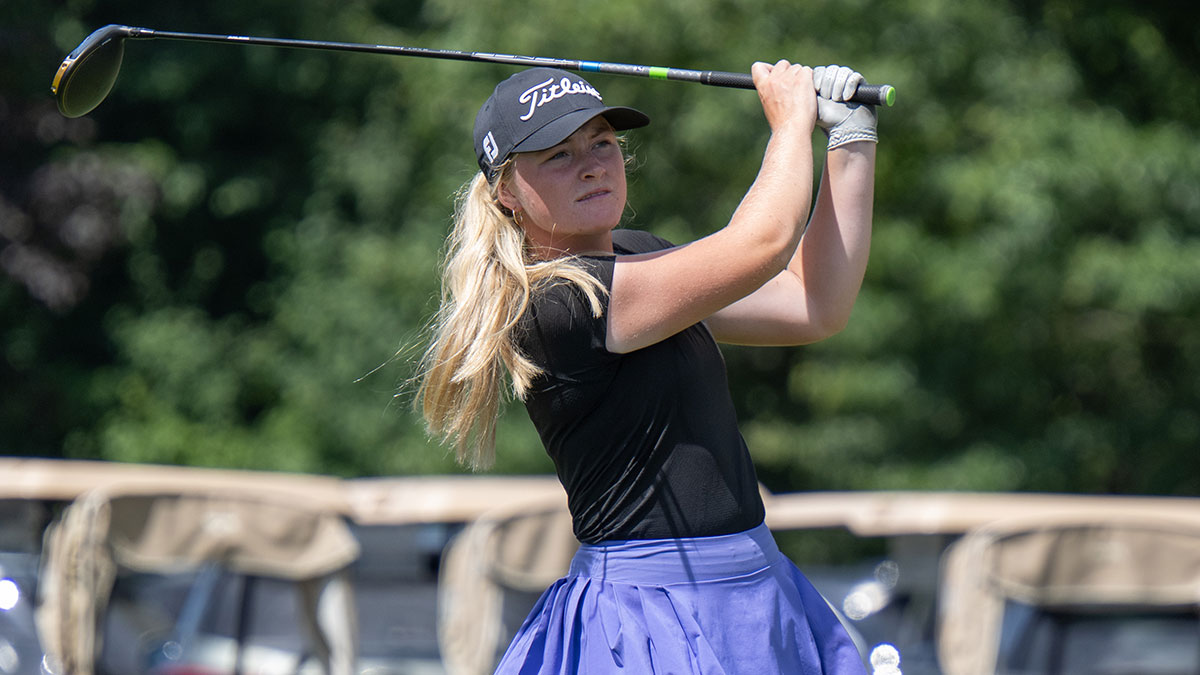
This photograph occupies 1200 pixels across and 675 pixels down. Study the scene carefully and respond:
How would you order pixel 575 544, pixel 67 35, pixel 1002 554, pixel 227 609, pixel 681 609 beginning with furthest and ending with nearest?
pixel 67 35
pixel 227 609
pixel 575 544
pixel 1002 554
pixel 681 609

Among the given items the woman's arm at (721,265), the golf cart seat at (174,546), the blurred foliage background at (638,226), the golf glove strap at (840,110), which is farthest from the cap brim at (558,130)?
the blurred foliage background at (638,226)

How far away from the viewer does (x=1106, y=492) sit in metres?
10.3

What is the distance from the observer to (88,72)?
268 centimetres

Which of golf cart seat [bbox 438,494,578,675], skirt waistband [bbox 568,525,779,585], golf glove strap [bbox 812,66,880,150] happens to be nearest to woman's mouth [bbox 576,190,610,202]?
golf glove strap [bbox 812,66,880,150]

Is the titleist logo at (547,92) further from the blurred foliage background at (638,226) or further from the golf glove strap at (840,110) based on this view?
the blurred foliage background at (638,226)

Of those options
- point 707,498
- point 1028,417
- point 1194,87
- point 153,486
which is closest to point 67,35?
point 153,486

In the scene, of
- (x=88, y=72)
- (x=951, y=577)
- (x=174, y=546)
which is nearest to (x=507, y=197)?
(x=88, y=72)

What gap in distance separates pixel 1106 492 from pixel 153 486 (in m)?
7.31

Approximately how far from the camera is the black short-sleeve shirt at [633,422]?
207 centimetres

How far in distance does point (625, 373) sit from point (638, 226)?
6.91m

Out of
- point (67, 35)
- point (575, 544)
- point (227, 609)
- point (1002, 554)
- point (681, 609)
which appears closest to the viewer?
point (681, 609)

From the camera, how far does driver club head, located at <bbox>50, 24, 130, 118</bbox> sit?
2.60m

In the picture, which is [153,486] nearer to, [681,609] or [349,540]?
[349,540]

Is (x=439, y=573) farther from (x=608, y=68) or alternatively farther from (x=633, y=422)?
(x=633, y=422)
